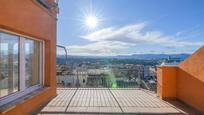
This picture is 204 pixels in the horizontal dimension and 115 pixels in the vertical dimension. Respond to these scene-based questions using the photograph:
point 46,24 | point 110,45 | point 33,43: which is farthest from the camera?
point 110,45

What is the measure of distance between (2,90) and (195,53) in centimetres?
431

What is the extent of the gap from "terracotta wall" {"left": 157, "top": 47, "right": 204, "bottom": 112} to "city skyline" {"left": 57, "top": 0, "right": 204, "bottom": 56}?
46 cm

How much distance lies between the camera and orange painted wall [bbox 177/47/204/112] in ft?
17.5

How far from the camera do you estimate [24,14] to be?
4703 mm

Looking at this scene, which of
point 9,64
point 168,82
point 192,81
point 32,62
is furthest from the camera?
point 168,82

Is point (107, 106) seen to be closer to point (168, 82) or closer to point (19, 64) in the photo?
point (168, 82)

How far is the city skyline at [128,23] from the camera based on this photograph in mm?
10164

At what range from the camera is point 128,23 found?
15.1m

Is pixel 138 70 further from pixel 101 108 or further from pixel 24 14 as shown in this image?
pixel 24 14

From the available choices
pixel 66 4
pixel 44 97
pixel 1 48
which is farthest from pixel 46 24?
pixel 66 4

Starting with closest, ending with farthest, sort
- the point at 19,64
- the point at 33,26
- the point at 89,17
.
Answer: the point at 19,64 → the point at 33,26 → the point at 89,17

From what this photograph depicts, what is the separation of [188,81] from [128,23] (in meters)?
9.44

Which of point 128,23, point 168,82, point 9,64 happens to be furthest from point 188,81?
point 128,23

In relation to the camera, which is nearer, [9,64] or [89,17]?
[9,64]
